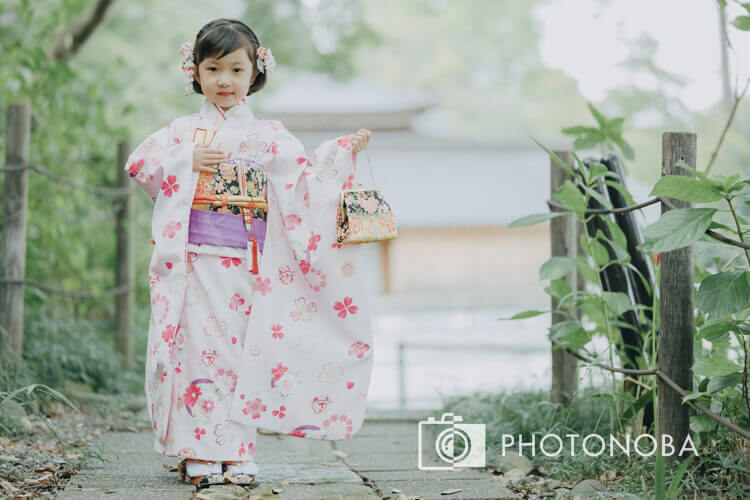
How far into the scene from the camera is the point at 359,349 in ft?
9.68

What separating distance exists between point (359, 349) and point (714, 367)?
123 centimetres

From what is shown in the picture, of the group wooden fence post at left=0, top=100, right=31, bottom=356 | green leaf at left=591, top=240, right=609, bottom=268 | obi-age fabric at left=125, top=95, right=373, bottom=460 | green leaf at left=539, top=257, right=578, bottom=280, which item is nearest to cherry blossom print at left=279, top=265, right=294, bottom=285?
obi-age fabric at left=125, top=95, right=373, bottom=460

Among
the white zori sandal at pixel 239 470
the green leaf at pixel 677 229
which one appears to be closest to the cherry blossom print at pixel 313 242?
the white zori sandal at pixel 239 470

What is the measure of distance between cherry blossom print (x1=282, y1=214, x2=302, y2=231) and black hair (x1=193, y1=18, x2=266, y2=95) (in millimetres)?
627

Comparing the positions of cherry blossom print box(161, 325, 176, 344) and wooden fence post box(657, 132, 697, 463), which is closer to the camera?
wooden fence post box(657, 132, 697, 463)

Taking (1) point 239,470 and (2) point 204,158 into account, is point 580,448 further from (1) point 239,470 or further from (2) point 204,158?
(2) point 204,158

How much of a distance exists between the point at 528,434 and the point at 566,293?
63 cm

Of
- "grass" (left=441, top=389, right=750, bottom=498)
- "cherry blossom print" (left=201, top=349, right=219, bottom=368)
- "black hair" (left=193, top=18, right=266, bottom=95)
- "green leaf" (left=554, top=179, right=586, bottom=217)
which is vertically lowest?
"grass" (left=441, top=389, right=750, bottom=498)

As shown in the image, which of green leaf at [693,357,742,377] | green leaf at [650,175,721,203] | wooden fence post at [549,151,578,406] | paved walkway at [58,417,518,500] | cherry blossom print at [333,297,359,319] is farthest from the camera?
wooden fence post at [549,151,578,406]

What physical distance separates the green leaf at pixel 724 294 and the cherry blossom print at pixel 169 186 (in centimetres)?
181

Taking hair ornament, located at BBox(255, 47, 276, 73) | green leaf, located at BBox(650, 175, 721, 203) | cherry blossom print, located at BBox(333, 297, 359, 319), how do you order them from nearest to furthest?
green leaf, located at BBox(650, 175, 721, 203)
cherry blossom print, located at BBox(333, 297, 359, 319)
hair ornament, located at BBox(255, 47, 276, 73)

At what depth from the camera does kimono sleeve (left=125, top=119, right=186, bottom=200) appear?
290cm

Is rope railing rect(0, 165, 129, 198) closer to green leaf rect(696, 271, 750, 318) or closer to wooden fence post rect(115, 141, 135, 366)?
wooden fence post rect(115, 141, 135, 366)

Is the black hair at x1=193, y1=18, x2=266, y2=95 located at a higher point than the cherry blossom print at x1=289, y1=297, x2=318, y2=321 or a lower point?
higher
